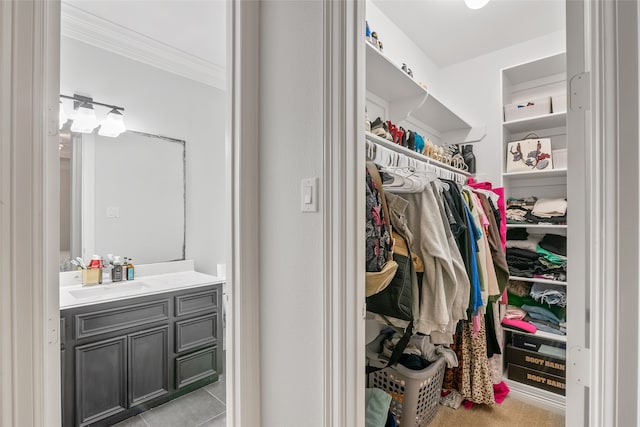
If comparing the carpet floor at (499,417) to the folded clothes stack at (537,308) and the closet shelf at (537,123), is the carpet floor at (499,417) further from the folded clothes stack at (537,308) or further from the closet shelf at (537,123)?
the closet shelf at (537,123)

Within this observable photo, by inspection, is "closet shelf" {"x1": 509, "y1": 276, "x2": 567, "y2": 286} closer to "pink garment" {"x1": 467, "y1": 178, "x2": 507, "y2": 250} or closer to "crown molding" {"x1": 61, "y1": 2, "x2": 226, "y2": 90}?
"pink garment" {"x1": 467, "y1": 178, "x2": 507, "y2": 250}

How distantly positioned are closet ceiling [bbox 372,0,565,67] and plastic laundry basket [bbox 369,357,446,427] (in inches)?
82.8

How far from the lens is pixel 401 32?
245 centimetres

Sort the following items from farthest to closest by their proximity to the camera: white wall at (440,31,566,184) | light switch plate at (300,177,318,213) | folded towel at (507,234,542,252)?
white wall at (440,31,566,184) < folded towel at (507,234,542,252) < light switch plate at (300,177,318,213)

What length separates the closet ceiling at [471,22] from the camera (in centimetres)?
219

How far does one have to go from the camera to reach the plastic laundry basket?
1655 mm

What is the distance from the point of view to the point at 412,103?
7.29 feet

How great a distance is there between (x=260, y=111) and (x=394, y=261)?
78 centimetres

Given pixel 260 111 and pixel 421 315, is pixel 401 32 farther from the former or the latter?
pixel 421 315

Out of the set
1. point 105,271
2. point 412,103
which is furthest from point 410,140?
point 105,271

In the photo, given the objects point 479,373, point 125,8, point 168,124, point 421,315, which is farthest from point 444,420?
point 125,8

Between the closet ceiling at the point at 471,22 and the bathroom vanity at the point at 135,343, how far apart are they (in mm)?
2275

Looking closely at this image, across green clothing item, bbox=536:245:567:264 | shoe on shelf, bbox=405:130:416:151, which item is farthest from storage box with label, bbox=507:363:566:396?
shoe on shelf, bbox=405:130:416:151
